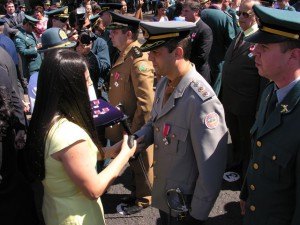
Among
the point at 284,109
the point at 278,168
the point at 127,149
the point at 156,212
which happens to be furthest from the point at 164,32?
the point at 156,212

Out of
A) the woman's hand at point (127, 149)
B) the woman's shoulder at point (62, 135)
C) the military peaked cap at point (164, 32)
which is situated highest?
the military peaked cap at point (164, 32)

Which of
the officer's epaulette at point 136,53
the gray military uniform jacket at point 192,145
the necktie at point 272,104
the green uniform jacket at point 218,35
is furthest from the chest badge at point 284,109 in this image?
the green uniform jacket at point 218,35

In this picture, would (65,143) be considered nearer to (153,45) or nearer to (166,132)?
(166,132)

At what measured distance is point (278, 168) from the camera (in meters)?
1.63

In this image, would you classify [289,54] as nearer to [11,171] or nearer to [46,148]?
[46,148]

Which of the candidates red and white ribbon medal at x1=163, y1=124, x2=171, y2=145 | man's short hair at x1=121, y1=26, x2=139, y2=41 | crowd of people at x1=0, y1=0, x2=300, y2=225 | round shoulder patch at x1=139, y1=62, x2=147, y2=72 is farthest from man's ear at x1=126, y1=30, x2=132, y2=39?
red and white ribbon medal at x1=163, y1=124, x2=171, y2=145

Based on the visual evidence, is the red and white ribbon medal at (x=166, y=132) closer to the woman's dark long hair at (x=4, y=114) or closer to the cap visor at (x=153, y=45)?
the cap visor at (x=153, y=45)

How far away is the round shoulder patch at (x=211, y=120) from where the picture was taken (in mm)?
1916

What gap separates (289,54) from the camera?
158cm

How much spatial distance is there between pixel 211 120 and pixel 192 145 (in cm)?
22

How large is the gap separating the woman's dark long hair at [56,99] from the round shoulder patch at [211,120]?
0.68 metres

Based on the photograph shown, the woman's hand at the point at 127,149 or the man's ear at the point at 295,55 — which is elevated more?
the man's ear at the point at 295,55

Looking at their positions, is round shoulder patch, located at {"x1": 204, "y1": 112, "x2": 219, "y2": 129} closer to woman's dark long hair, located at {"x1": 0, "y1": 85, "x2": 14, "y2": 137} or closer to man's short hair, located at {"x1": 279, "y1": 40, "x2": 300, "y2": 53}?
man's short hair, located at {"x1": 279, "y1": 40, "x2": 300, "y2": 53}

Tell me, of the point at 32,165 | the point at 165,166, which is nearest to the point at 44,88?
the point at 32,165
